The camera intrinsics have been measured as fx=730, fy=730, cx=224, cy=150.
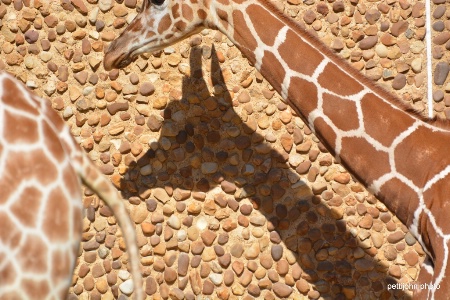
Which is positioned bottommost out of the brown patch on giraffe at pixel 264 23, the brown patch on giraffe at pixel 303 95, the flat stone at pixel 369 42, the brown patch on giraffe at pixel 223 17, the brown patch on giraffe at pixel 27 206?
the flat stone at pixel 369 42

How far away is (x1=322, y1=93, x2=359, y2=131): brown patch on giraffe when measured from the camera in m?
2.27

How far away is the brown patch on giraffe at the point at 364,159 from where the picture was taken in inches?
86.9

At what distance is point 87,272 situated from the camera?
320 cm

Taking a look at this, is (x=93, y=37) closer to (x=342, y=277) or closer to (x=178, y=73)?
(x=178, y=73)

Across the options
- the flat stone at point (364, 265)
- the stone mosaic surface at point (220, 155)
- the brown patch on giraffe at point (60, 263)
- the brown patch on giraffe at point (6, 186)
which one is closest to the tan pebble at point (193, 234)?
the stone mosaic surface at point (220, 155)

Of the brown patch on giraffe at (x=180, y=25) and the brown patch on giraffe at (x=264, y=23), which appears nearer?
the brown patch on giraffe at (x=264, y=23)

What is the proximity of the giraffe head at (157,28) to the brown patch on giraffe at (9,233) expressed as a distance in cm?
134

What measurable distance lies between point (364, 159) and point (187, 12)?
36.0 inches

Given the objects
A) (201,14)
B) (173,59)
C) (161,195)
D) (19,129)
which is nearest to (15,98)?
(19,129)

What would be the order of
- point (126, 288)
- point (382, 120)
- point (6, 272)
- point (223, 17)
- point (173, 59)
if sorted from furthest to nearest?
point (173, 59) < point (126, 288) < point (223, 17) < point (382, 120) < point (6, 272)

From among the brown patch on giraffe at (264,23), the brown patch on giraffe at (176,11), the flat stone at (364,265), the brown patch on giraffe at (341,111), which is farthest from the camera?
the flat stone at (364,265)

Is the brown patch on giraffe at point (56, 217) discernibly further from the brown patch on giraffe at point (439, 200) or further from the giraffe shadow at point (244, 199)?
the giraffe shadow at point (244, 199)

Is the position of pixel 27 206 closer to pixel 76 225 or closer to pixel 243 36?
pixel 76 225

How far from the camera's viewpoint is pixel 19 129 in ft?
5.41
